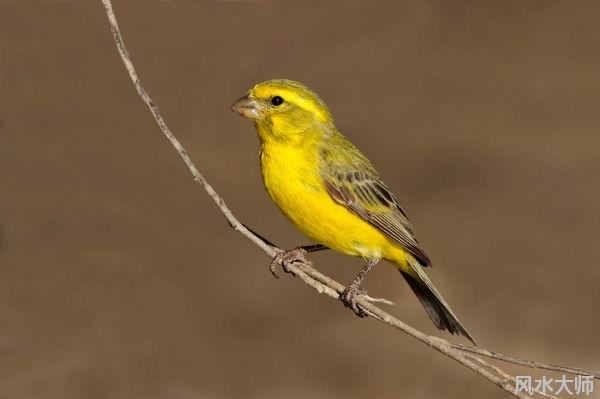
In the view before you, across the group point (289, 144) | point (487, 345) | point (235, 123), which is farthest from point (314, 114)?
point (235, 123)

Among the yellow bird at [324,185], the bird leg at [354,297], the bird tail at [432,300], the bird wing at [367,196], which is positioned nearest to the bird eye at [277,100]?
the yellow bird at [324,185]

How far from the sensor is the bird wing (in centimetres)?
516

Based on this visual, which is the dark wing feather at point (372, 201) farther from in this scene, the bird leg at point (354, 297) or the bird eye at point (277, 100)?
the bird eye at point (277, 100)

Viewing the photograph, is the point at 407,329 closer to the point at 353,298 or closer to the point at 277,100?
the point at 353,298

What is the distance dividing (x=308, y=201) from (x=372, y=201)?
0.55 metres

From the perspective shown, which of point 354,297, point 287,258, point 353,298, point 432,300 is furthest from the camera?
point 432,300

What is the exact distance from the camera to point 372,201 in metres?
5.39

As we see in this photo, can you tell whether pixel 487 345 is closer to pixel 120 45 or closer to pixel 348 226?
pixel 348 226

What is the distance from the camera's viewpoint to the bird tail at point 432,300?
5.47m

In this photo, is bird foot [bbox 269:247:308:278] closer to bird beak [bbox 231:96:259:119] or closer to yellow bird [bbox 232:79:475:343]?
yellow bird [bbox 232:79:475:343]

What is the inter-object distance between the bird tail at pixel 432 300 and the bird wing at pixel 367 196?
74mm

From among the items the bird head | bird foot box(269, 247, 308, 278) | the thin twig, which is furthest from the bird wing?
the thin twig

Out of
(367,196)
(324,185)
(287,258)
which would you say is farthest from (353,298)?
(367,196)

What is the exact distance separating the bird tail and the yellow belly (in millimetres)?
515
